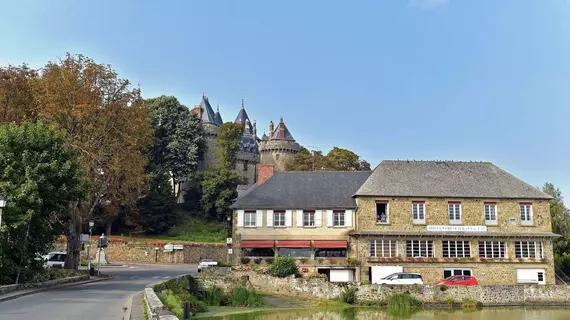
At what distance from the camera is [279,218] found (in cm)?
3816

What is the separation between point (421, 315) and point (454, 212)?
1168 centimetres

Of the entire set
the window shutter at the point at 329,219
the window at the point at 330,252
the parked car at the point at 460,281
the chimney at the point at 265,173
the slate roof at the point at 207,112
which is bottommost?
the parked car at the point at 460,281

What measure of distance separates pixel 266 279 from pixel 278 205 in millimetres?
6814

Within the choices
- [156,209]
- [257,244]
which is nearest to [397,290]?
[257,244]

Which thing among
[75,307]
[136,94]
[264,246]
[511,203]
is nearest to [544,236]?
[511,203]

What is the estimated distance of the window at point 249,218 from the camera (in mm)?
38062

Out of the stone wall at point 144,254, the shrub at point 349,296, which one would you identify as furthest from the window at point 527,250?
the stone wall at point 144,254

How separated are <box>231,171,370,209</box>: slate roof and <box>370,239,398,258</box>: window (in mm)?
3060

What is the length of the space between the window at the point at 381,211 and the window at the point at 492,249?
6.50 m

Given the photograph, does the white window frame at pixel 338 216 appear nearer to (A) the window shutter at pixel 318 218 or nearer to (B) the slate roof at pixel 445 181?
(A) the window shutter at pixel 318 218

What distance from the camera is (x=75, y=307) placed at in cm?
1586

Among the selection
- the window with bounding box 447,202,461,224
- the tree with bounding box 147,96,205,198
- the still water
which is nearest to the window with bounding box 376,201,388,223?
the window with bounding box 447,202,461,224

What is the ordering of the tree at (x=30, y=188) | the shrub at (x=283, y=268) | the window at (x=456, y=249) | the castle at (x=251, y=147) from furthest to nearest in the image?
the castle at (x=251, y=147), the window at (x=456, y=249), the shrub at (x=283, y=268), the tree at (x=30, y=188)

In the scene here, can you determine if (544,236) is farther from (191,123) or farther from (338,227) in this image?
(191,123)
